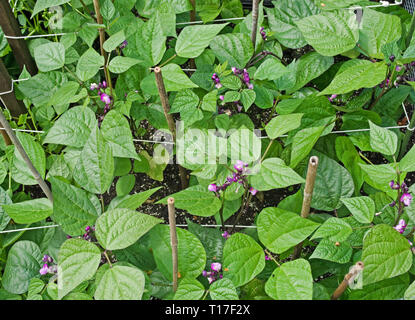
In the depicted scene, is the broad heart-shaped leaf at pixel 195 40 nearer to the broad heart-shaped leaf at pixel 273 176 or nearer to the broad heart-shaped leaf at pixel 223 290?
the broad heart-shaped leaf at pixel 273 176

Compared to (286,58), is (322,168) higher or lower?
lower

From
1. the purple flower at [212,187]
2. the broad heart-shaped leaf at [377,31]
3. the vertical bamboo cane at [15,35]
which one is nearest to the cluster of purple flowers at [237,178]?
the purple flower at [212,187]

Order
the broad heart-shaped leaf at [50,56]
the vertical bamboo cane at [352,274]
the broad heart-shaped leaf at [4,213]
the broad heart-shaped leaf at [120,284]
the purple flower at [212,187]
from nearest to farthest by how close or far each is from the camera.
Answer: the vertical bamboo cane at [352,274]
the broad heart-shaped leaf at [120,284]
the purple flower at [212,187]
the broad heart-shaped leaf at [4,213]
the broad heart-shaped leaf at [50,56]

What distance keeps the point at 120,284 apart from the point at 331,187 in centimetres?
52

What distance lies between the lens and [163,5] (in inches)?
49.2

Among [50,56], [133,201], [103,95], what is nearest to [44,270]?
[133,201]

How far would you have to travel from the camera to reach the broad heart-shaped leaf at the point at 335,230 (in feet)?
2.94

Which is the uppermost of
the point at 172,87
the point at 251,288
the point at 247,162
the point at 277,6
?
the point at 277,6

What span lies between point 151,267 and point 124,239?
19 cm

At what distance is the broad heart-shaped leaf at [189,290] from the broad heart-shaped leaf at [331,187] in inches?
13.2

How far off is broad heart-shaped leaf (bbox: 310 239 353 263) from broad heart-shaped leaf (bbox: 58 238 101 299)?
0.43 metres

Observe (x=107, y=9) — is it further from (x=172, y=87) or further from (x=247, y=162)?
(x=247, y=162)
